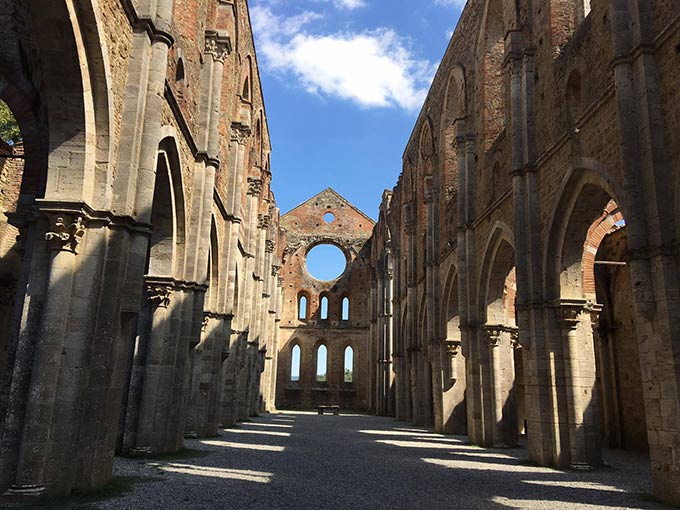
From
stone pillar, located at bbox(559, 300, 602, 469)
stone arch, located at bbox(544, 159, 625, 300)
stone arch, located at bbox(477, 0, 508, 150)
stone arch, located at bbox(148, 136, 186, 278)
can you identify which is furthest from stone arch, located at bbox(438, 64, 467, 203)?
stone arch, located at bbox(148, 136, 186, 278)

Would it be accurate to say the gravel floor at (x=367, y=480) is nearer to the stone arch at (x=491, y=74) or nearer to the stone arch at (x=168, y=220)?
the stone arch at (x=168, y=220)

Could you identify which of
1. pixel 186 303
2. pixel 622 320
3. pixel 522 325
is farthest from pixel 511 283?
pixel 186 303

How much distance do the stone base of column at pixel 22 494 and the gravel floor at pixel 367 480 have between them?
65 cm

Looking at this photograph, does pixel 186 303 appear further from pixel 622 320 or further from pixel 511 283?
pixel 622 320

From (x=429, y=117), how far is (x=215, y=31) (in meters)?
12.2

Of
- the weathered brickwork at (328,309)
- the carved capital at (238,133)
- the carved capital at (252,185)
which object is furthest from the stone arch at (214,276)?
the weathered brickwork at (328,309)

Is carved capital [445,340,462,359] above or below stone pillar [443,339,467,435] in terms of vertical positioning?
above

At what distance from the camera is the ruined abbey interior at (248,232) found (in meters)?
6.46

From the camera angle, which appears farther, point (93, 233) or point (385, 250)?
point (385, 250)

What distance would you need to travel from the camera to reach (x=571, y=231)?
436 inches

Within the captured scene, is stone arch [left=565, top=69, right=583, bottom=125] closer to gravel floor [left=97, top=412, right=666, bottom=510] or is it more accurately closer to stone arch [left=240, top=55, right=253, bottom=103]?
gravel floor [left=97, top=412, right=666, bottom=510]

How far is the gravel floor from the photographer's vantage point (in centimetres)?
696

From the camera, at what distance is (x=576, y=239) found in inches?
438

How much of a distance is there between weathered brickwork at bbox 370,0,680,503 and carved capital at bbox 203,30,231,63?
6.74m
